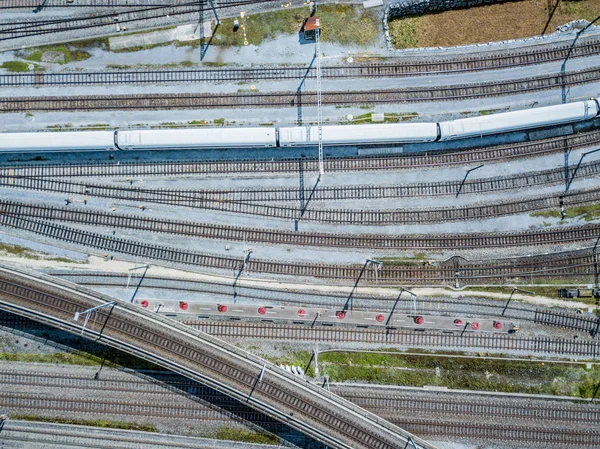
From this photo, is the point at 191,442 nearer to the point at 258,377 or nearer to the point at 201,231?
the point at 258,377

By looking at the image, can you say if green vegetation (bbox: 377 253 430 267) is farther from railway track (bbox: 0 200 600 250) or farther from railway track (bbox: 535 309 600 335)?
railway track (bbox: 535 309 600 335)

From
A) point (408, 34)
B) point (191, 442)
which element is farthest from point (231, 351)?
point (408, 34)

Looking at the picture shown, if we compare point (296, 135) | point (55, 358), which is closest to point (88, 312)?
point (55, 358)

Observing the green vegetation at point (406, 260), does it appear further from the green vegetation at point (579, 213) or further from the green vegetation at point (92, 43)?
the green vegetation at point (92, 43)

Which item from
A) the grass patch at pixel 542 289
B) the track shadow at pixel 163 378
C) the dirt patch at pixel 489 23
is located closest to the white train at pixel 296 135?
the dirt patch at pixel 489 23

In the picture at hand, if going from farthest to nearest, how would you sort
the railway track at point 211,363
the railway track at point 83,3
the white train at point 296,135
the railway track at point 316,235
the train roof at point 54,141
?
the railway track at point 83,3, the railway track at point 316,235, the white train at point 296,135, the train roof at point 54,141, the railway track at point 211,363

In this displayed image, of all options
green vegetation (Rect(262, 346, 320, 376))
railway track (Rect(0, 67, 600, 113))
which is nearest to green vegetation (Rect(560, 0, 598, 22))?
railway track (Rect(0, 67, 600, 113))

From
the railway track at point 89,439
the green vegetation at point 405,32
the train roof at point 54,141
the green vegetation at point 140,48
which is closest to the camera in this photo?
the train roof at point 54,141
